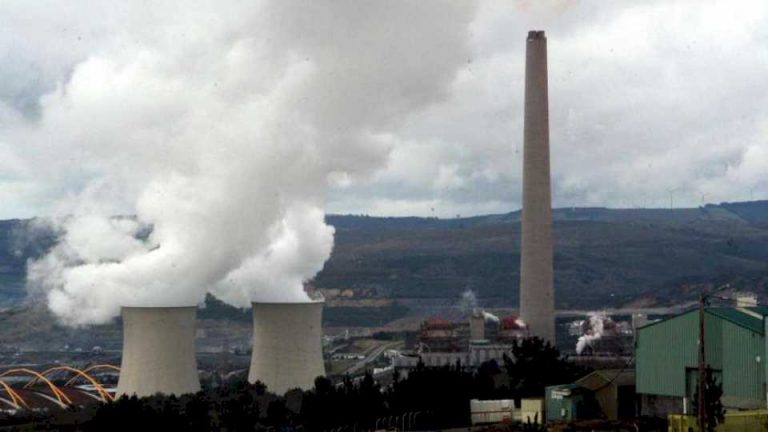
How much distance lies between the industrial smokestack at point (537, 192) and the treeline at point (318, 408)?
18.8 metres

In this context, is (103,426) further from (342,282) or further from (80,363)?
(342,282)

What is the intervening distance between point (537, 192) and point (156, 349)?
32.0 metres

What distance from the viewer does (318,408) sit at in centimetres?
4028

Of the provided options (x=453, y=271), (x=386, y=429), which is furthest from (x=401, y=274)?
(x=386, y=429)

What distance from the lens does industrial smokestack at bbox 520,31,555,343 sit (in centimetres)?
6919

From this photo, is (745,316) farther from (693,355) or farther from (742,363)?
(742,363)

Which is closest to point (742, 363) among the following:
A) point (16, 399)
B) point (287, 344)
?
point (287, 344)

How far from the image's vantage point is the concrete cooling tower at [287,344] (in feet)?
145

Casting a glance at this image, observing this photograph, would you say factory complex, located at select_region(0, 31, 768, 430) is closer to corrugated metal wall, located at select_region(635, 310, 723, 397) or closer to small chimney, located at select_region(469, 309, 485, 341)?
corrugated metal wall, located at select_region(635, 310, 723, 397)

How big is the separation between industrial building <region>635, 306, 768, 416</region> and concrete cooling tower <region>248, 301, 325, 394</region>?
1130 centimetres

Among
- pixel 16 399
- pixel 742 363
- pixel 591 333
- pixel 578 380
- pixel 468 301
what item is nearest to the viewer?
pixel 742 363

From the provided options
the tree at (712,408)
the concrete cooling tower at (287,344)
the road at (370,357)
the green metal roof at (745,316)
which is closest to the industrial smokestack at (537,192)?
the road at (370,357)

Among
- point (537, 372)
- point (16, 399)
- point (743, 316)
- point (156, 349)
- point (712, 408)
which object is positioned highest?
point (743, 316)

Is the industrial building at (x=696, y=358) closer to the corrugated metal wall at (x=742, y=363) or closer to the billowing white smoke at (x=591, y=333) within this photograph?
the corrugated metal wall at (x=742, y=363)
